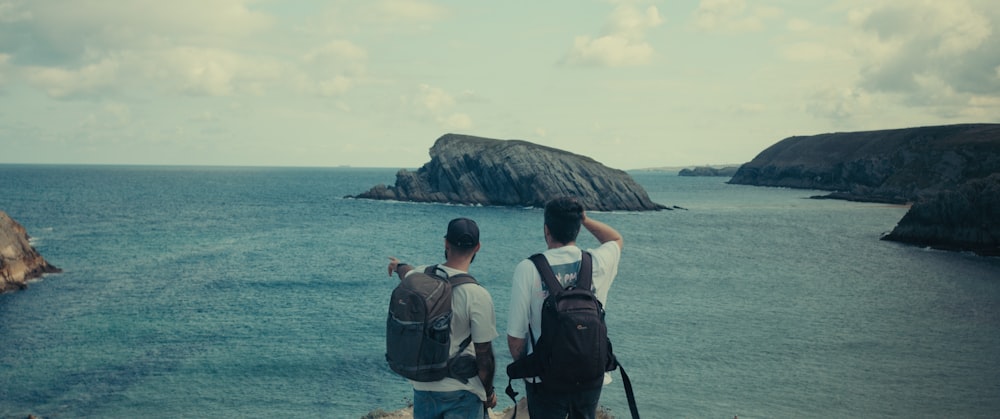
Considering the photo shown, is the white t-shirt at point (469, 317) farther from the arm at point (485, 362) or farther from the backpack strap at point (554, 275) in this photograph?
the backpack strap at point (554, 275)

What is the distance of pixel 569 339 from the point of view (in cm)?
526

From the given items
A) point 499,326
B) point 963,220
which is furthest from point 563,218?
point 963,220

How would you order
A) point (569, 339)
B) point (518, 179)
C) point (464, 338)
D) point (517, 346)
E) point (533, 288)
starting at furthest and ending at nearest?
point (518, 179)
point (464, 338)
point (517, 346)
point (533, 288)
point (569, 339)

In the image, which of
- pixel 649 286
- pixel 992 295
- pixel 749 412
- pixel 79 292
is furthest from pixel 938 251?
pixel 79 292

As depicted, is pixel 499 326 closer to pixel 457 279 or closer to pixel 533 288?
pixel 457 279

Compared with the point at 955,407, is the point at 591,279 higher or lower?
higher

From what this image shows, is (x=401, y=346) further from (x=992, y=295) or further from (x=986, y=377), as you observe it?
(x=992, y=295)

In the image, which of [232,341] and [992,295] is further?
[992,295]

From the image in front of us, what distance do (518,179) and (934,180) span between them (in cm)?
8953

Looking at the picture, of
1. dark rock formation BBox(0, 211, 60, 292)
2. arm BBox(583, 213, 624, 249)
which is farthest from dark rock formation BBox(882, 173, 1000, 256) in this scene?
dark rock formation BBox(0, 211, 60, 292)

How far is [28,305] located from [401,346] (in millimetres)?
41532

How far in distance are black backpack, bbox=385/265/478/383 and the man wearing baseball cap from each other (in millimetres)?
73

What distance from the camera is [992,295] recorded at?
140ft

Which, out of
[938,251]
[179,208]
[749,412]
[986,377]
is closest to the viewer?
[749,412]
